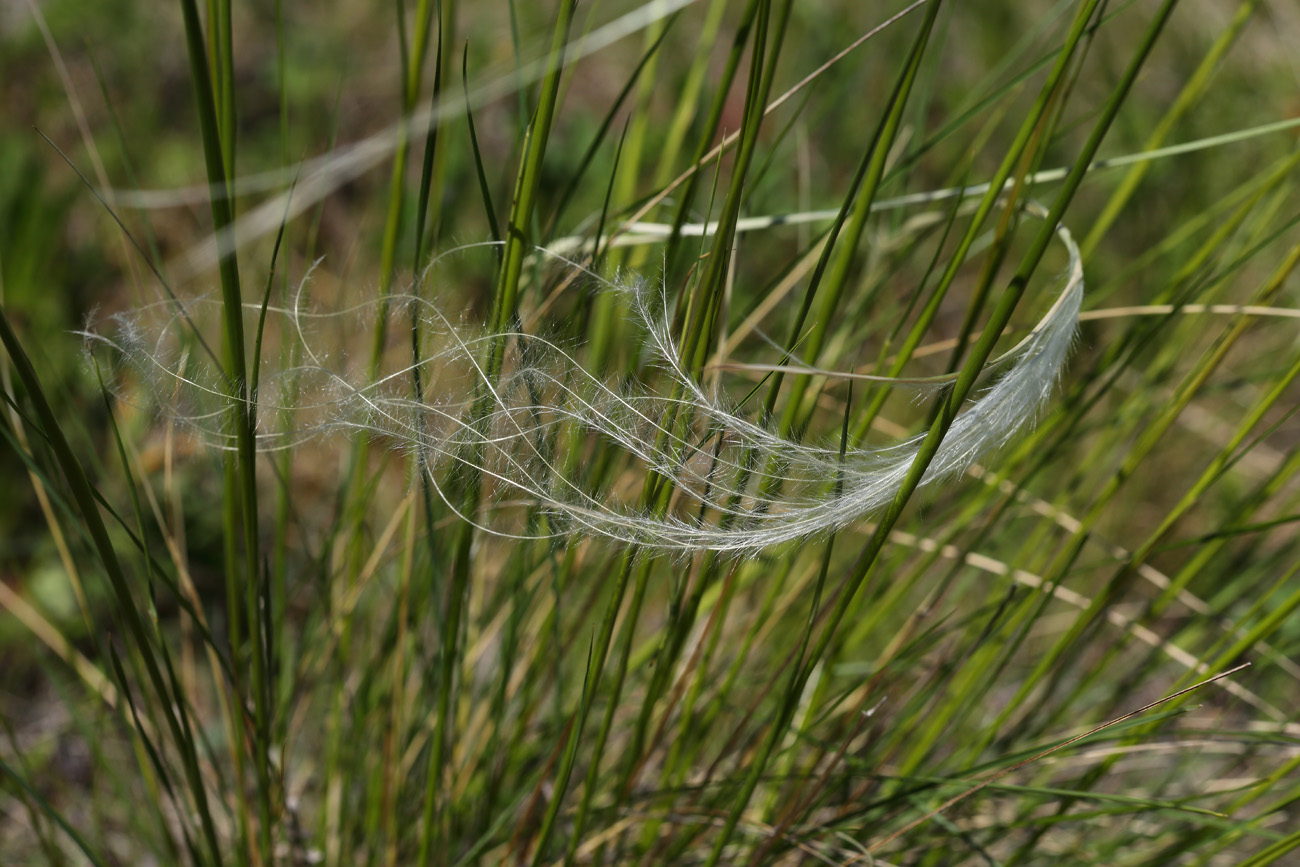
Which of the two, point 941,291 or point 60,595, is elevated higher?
point 941,291

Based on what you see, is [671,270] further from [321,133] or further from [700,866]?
[321,133]

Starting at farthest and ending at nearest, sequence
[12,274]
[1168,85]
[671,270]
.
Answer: [1168,85] → [12,274] → [671,270]

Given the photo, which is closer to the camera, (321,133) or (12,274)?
(12,274)

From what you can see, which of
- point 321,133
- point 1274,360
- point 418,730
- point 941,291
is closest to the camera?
point 941,291

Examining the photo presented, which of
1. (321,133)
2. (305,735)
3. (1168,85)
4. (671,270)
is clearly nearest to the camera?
(671,270)

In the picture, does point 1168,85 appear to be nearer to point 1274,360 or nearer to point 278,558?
point 1274,360

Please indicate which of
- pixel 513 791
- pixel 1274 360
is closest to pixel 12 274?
pixel 513 791

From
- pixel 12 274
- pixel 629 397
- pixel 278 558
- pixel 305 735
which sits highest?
pixel 629 397

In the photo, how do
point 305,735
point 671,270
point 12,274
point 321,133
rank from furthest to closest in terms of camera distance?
point 321,133, point 12,274, point 305,735, point 671,270

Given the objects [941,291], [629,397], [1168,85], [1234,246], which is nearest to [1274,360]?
[1234,246]
